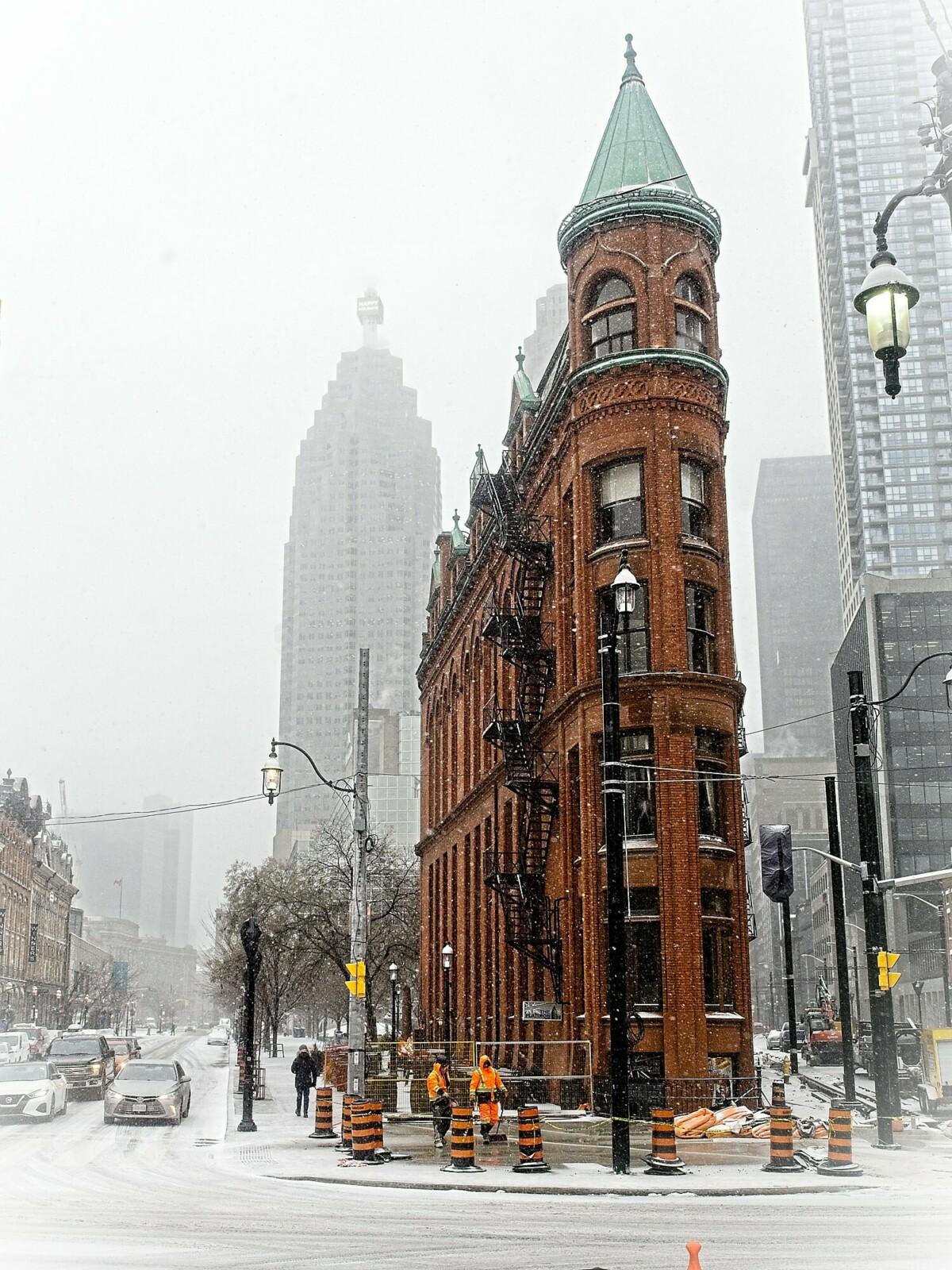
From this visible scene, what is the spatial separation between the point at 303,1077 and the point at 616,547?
1581 cm

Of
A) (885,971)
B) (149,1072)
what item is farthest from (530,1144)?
(149,1072)

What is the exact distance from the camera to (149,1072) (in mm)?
33188

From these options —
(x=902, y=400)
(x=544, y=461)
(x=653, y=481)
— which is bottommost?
(x=653, y=481)

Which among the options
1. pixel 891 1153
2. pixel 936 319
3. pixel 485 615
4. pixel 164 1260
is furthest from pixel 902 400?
pixel 164 1260

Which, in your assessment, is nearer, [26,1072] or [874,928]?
[874,928]

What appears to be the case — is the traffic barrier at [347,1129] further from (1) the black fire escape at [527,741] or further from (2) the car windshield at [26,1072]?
(2) the car windshield at [26,1072]

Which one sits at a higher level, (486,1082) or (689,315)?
(689,315)

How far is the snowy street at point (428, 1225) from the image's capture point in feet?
41.5

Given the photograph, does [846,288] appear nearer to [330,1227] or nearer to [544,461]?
[544,461]

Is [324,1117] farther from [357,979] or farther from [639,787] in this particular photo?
→ [639,787]

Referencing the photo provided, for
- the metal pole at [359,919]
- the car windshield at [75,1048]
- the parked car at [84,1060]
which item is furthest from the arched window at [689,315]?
the car windshield at [75,1048]

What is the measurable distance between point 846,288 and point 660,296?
130m

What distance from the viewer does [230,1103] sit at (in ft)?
131

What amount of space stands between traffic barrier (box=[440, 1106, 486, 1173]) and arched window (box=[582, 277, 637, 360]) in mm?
19889
